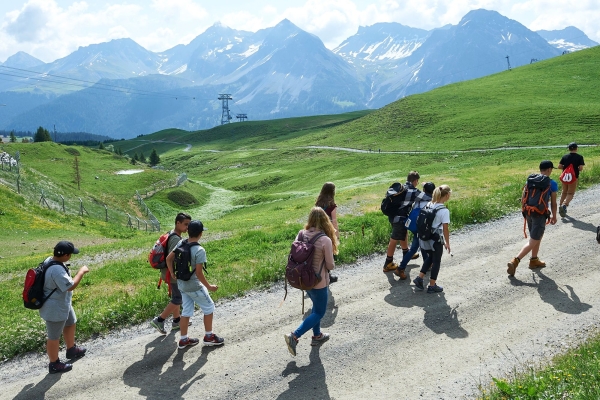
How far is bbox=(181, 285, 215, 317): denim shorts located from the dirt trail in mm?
881

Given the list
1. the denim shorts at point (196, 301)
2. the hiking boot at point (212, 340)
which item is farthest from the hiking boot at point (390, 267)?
the denim shorts at point (196, 301)

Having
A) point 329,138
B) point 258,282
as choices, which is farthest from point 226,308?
point 329,138

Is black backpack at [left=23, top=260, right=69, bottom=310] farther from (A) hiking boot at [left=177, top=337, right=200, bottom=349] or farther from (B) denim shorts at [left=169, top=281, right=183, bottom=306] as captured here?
(A) hiking boot at [left=177, top=337, right=200, bottom=349]

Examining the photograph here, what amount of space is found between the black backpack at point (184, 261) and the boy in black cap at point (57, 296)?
1893mm

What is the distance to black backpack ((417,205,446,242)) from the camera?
11.8 meters

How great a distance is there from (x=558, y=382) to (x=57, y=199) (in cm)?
4786

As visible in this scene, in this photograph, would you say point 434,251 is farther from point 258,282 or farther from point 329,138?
point 329,138

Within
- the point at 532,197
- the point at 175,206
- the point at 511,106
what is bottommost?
the point at 175,206

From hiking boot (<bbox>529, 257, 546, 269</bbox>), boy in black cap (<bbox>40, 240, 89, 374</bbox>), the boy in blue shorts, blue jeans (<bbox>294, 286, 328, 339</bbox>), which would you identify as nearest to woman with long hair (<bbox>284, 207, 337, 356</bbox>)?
blue jeans (<bbox>294, 286, 328, 339</bbox>)

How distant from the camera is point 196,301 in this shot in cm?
1011

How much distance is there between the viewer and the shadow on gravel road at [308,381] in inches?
330

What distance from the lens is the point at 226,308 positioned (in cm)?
1232

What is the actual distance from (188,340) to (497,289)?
8353mm

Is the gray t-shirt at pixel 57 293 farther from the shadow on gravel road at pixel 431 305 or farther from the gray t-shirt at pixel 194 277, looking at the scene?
the shadow on gravel road at pixel 431 305
